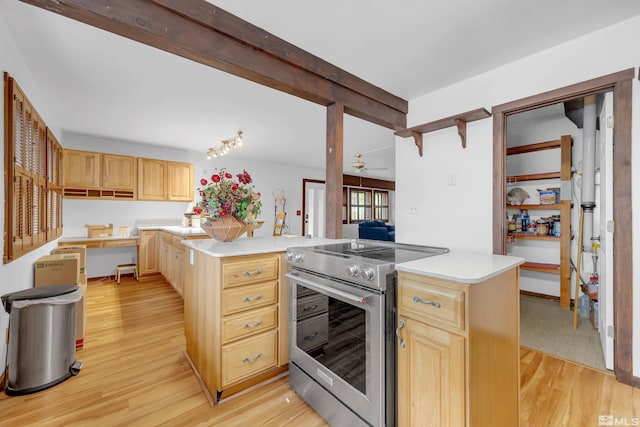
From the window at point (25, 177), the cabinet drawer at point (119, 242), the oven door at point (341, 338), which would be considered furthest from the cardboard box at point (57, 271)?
the oven door at point (341, 338)

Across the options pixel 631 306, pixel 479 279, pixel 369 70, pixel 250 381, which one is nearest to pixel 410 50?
pixel 369 70

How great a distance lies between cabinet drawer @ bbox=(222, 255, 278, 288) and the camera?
5.34 ft

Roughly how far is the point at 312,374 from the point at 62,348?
5.77ft

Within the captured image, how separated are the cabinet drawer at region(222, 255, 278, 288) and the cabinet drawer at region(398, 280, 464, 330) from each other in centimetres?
89

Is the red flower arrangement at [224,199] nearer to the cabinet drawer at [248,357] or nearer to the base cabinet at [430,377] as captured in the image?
the cabinet drawer at [248,357]

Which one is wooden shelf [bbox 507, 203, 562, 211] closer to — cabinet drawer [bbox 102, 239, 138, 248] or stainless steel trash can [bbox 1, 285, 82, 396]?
stainless steel trash can [bbox 1, 285, 82, 396]

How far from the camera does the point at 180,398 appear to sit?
170 centimetres

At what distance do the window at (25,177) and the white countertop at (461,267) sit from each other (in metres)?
2.56

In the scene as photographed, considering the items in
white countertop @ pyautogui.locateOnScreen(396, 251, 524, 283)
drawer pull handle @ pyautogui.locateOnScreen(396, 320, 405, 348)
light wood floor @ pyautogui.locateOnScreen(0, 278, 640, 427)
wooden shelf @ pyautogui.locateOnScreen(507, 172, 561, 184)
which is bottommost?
light wood floor @ pyautogui.locateOnScreen(0, 278, 640, 427)

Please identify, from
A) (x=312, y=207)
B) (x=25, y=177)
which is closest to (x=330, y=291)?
(x=25, y=177)

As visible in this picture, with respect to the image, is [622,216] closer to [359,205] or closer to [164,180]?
[164,180]

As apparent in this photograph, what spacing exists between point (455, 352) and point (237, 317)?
120 cm

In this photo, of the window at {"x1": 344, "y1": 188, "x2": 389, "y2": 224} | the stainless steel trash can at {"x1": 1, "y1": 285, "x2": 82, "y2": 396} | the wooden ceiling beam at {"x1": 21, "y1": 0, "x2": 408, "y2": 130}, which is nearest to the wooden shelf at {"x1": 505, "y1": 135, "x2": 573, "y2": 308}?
the wooden ceiling beam at {"x1": 21, "y1": 0, "x2": 408, "y2": 130}

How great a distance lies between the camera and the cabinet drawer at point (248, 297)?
163 cm
